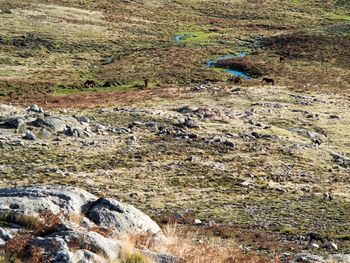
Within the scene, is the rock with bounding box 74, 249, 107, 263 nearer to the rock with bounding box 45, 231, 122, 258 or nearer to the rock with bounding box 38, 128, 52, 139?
the rock with bounding box 45, 231, 122, 258

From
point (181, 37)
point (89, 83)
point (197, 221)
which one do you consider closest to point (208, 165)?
point (197, 221)

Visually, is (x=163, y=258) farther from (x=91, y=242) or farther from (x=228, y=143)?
(x=228, y=143)

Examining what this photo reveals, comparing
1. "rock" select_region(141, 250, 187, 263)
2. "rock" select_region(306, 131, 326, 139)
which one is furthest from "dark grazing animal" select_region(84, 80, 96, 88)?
"rock" select_region(141, 250, 187, 263)

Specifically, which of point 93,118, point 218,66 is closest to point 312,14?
point 218,66

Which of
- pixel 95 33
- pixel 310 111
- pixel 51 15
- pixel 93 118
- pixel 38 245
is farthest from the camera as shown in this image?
pixel 51 15

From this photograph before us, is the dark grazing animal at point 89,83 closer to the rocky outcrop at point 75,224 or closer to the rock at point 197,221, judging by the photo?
the rock at point 197,221

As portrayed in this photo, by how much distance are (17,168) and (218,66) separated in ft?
186

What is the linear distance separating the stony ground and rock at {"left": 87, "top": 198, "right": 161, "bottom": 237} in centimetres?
388

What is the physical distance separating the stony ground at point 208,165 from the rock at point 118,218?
3880 mm

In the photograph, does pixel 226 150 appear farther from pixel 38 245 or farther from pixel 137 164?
pixel 38 245

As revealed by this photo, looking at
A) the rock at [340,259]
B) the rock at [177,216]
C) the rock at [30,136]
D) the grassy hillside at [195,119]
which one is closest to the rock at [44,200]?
the grassy hillside at [195,119]

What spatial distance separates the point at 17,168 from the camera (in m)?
17.0

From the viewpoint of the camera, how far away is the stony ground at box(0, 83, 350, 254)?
49.0ft

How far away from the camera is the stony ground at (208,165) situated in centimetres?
1494
